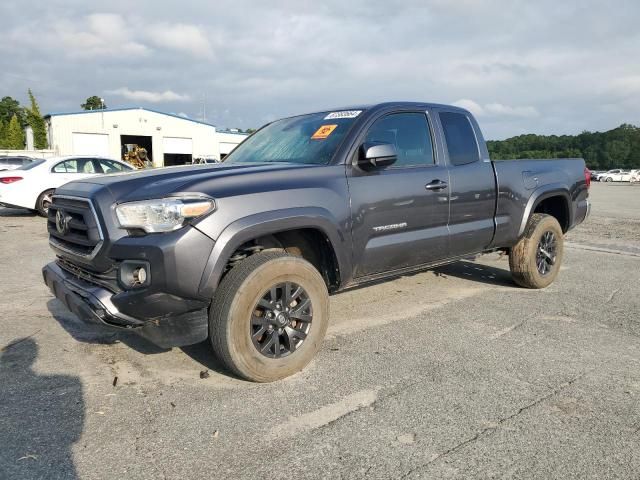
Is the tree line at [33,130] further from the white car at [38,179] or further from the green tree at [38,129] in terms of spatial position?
the white car at [38,179]

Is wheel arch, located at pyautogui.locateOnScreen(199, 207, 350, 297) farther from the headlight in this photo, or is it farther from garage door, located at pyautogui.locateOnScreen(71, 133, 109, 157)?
garage door, located at pyautogui.locateOnScreen(71, 133, 109, 157)

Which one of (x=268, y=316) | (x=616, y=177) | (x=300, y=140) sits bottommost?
(x=616, y=177)

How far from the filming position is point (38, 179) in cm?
1141

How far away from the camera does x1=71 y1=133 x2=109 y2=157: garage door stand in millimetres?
34219

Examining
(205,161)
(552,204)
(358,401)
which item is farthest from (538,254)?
(205,161)

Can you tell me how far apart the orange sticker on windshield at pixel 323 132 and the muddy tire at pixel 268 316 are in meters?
1.22

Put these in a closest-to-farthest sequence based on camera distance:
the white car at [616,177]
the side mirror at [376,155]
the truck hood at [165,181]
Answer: the truck hood at [165,181] < the side mirror at [376,155] < the white car at [616,177]

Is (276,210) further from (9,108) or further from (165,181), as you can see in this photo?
(9,108)

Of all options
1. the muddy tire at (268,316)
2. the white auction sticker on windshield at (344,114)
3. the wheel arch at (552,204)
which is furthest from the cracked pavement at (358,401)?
the white auction sticker on windshield at (344,114)


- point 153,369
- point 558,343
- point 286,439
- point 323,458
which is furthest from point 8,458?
point 558,343

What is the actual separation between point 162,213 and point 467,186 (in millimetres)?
2902

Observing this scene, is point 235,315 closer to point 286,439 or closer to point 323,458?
point 286,439

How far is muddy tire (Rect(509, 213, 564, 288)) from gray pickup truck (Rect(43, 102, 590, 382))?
74 cm

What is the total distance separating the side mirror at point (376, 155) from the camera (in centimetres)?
363
